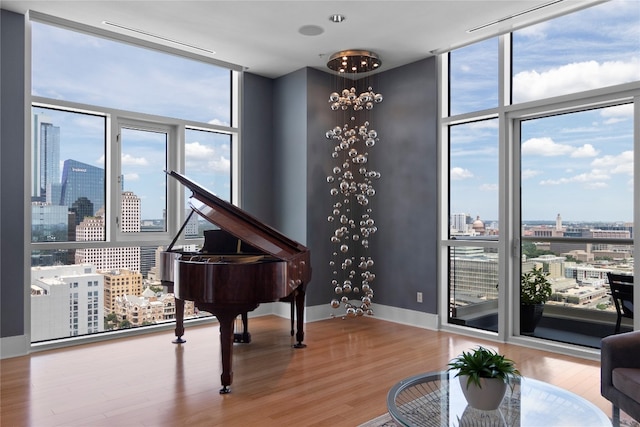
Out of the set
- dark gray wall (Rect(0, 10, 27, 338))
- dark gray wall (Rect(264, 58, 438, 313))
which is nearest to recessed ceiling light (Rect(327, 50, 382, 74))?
dark gray wall (Rect(264, 58, 438, 313))

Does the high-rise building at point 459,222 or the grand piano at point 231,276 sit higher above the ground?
the high-rise building at point 459,222

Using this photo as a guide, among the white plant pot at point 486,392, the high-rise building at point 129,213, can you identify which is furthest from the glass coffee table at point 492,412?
the high-rise building at point 129,213

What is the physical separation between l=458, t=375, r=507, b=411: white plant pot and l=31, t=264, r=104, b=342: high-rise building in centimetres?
396

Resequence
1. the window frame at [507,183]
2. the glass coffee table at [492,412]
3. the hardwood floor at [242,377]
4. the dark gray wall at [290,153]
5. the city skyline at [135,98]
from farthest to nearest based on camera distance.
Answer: the dark gray wall at [290,153] → the city skyline at [135,98] → the window frame at [507,183] → the hardwood floor at [242,377] → the glass coffee table at [492,412]

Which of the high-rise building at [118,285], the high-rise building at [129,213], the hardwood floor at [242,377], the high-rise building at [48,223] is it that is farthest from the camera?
the high-rise building at [129,213]

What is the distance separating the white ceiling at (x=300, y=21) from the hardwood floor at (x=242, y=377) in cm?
306

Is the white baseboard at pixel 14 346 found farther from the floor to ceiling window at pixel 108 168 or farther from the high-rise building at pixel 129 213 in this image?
the high-rise building at pixel 129 213

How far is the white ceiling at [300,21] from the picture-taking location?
3947 mm

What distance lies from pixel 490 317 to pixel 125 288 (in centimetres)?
390

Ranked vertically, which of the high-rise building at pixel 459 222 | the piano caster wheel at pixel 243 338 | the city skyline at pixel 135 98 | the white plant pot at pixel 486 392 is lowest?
the piano caster wheel at pixel 243 338

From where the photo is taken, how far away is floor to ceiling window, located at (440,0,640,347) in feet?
13.2

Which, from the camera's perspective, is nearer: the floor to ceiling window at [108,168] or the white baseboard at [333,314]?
the floor to ceiling window at [108,168]

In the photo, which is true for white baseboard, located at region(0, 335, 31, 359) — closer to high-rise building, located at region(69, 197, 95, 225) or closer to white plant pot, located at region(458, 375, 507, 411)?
high-rise building, located at region(69, 197, 95, 225)

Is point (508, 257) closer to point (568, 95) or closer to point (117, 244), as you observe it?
point (568, 95)
